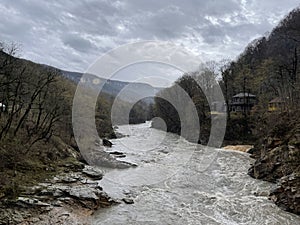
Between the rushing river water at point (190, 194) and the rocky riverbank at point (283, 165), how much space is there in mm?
724

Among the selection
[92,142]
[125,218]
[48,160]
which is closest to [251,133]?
[92,142]

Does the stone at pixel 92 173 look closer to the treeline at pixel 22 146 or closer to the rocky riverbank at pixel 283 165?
the treeline at pixel 22 146

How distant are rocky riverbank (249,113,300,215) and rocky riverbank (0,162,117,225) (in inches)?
385

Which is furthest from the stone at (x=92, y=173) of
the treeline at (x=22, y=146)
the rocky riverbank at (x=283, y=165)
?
the rocky riverbank at (x=283, y=165)

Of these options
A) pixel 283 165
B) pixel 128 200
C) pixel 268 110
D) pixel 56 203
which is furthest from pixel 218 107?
pixel 56 203

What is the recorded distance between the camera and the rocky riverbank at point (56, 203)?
13180mm

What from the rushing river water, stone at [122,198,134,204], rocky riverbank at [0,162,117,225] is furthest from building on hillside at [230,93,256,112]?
rocky riverbank at [0,162,117,225]

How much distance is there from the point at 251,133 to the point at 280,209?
29.5 metres

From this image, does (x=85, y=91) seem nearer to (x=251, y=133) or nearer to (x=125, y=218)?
(x=251, y=133)

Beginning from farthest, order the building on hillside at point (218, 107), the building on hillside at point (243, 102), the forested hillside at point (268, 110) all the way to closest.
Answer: the building on hillside at point (218, 107)
the building on hillside at point (243, 102)
the forested hillside at point (268, 110)

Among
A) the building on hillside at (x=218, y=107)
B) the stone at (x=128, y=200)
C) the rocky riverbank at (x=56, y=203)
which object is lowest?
the stone at (x=128, y=200)

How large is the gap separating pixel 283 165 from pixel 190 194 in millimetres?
7739

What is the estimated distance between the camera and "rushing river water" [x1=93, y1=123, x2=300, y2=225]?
14.6 m

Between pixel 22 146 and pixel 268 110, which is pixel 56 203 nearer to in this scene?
pixel 22 146
